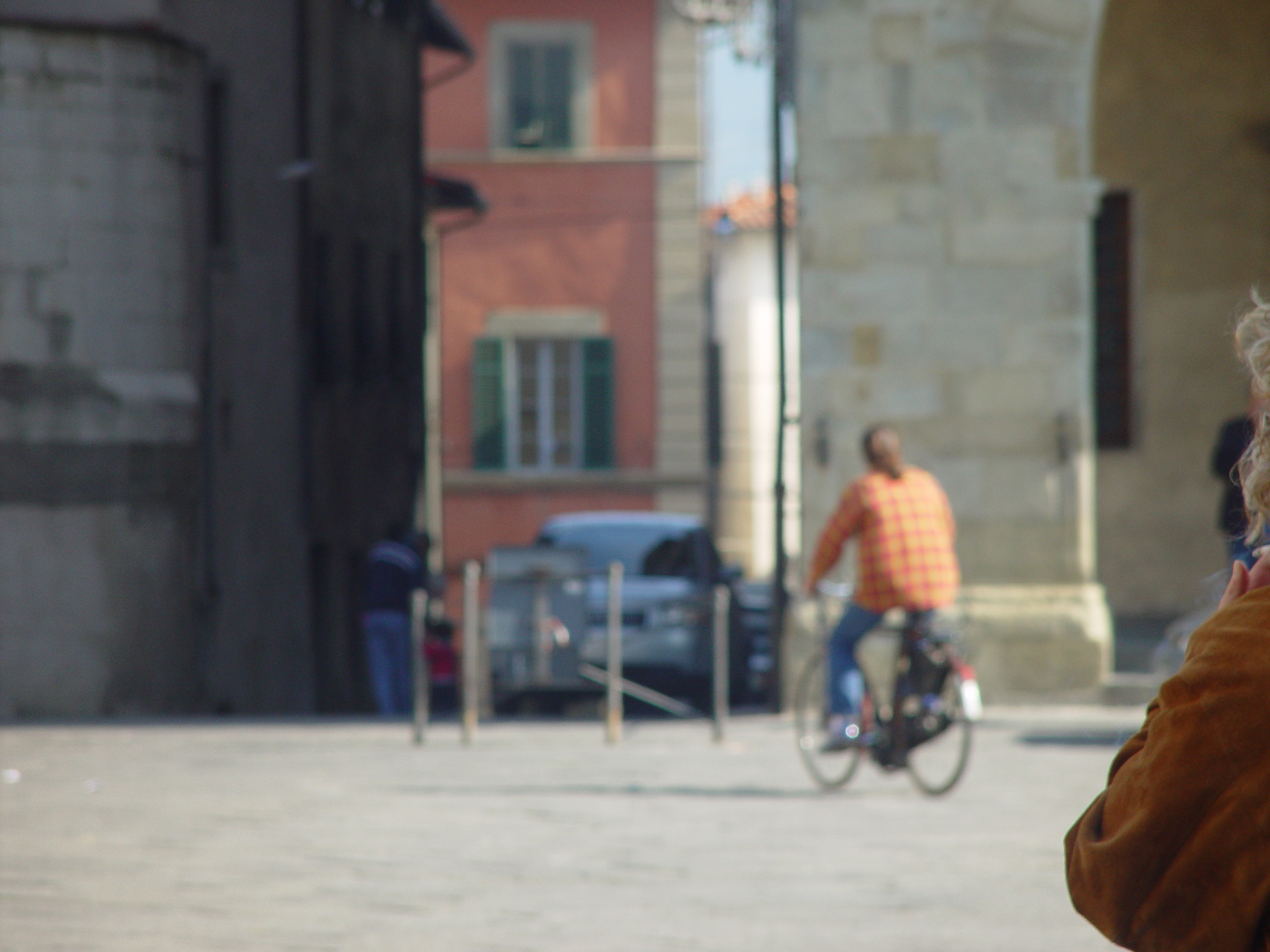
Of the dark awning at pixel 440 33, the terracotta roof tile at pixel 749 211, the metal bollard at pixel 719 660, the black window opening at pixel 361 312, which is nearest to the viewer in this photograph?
the metal bollard at pixel 719 660

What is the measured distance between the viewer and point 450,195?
25.1 metres

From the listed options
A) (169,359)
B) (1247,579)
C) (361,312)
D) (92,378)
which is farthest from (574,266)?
(1247,579)

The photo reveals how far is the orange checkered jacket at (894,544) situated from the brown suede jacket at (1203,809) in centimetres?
706

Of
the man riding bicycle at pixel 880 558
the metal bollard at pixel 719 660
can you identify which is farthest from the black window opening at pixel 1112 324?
the man riding bicycle at pixel 880 558

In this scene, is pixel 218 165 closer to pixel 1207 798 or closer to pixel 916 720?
pixel 916 720

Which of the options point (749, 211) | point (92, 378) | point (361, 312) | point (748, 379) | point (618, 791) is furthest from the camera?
point (749, 211)

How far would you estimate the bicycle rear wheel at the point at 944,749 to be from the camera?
29.2 ft

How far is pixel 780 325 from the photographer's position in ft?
41.5

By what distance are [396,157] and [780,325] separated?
448 inches

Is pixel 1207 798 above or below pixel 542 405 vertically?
below

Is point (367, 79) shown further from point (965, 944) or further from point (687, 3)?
point (965, 944)

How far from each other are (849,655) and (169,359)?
7740 millimetres

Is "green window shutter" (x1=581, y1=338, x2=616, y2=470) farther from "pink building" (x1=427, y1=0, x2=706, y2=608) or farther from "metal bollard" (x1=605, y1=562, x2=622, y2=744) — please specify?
"metal bollard" (x1=605, y1=562, x2=622, y2=744)

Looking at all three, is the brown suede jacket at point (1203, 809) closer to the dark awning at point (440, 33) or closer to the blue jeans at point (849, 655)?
the blue jeans at point (849, 655)
